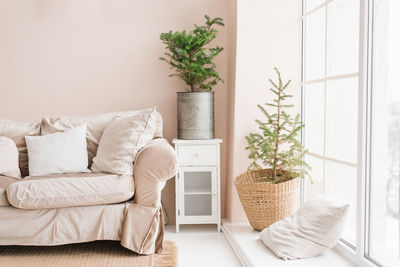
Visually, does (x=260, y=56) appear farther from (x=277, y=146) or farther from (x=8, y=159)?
(x=8, y=159)

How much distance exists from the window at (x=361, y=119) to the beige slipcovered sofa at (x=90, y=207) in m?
1.01

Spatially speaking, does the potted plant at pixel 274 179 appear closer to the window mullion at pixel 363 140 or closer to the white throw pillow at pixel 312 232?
the white throw pillow at pixel 312 232

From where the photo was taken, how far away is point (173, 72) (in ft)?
11.7

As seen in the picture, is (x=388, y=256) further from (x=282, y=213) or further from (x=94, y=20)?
(x=94, y=20)

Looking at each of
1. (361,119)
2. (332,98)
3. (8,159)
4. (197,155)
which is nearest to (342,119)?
(332,98)

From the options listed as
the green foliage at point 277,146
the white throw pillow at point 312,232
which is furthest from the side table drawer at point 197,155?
the white throw pillow at point 312,232

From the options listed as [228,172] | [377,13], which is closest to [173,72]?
[228,172]

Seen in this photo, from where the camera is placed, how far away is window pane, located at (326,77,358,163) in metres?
2.41

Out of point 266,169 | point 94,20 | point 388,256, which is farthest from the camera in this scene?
point 94,20

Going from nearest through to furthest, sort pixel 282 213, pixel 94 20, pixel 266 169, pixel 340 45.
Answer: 1. pixel 340 45
2. pixel 282 213
3. pixel 266 169
4. pixel 94 20

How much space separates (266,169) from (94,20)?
1.88 meters

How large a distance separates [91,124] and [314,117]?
1660 millimetres

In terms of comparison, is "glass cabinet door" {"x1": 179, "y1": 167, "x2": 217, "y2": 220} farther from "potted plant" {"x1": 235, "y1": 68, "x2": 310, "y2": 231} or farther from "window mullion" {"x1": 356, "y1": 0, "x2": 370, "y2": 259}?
"window mullion" {"x1": 356, "y1": 0, "x2": 370, "y2": 259}

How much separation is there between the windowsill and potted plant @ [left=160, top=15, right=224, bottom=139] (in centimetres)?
80
